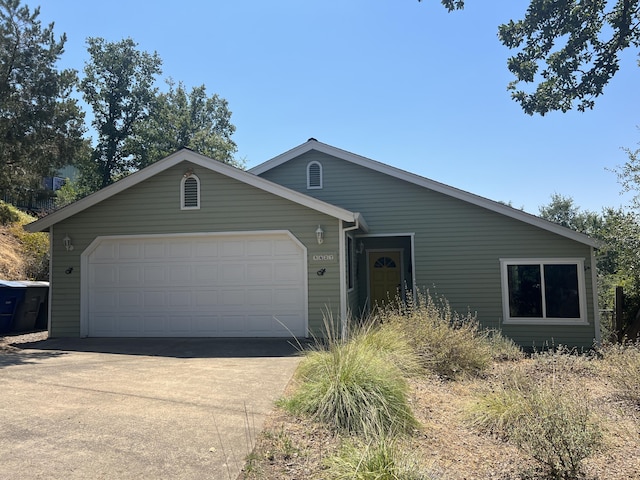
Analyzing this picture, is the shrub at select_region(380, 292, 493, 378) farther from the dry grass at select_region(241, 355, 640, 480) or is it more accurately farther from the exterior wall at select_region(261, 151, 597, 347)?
the exterior wall at select_region(261, 151, 597, 347)

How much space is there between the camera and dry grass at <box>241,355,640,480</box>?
3754 mm

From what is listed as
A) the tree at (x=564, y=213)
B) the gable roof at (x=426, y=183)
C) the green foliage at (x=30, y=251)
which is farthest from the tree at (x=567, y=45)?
the tree at (x=564, y=213)

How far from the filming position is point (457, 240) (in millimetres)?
12484

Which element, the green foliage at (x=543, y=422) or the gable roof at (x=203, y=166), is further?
the gable roof at (x=203, y=166)

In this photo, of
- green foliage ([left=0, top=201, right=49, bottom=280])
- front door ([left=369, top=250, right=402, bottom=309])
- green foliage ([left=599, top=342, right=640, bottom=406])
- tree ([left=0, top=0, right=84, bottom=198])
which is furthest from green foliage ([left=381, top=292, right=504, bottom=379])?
green foliage ([left=0, top=201, right=49, bottom=280])

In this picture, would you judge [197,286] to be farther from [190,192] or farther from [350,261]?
[350,261]

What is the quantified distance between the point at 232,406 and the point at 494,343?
22.9ft

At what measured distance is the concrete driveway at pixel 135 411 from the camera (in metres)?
3.61

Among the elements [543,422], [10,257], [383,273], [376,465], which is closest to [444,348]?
[543,422]

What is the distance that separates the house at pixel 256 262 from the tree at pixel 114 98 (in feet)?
67.1

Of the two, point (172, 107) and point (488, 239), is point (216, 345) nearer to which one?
point (488, 239)

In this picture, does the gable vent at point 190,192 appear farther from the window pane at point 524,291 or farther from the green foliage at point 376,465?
the window pane at point 524,291

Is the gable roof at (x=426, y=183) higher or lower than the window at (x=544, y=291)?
higher

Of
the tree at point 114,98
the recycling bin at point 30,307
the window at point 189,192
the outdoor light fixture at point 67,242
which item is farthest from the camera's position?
the tree at point 114,98
